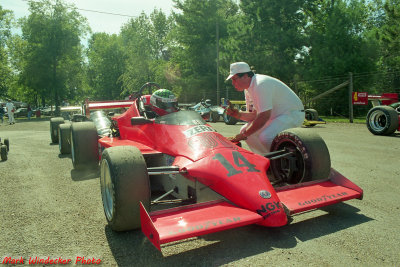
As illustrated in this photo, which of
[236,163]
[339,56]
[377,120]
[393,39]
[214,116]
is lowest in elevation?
[214,116]

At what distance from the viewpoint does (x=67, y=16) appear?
3922 centimetres

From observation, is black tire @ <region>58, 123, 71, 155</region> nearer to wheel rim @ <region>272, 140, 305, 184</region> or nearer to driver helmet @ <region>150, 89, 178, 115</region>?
driver helmet @ <region>150, 89, 178, 115</region>

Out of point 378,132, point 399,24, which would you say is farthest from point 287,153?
point 399,24

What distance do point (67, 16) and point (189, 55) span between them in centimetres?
1657

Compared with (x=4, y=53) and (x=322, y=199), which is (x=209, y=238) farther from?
(x=4, y=53)

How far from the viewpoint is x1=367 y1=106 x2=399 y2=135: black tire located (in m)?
9.12

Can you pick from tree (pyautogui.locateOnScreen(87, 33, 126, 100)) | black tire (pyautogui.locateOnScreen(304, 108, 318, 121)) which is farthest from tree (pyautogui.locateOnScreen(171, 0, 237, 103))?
tree (pyautogui.locateOnScreen(87, 33, 126, 100))

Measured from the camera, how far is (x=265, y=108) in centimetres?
399

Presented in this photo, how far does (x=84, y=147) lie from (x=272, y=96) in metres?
3.10

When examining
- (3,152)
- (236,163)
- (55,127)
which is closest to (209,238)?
(236,163)

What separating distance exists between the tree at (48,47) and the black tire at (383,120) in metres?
35.8

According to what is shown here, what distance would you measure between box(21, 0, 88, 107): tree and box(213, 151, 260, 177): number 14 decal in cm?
3908

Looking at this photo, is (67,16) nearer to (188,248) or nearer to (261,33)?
(261,33)

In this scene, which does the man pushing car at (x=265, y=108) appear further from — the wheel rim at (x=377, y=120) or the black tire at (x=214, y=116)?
the black tire at (x=214, y=116)
